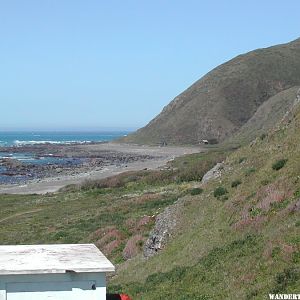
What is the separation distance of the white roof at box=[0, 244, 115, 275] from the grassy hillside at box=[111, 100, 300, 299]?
13.8ft

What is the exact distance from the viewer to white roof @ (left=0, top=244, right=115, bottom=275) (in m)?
12.4

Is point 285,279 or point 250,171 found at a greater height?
point 250,171

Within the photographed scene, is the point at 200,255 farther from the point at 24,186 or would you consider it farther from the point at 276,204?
Answer: the point at 24,186

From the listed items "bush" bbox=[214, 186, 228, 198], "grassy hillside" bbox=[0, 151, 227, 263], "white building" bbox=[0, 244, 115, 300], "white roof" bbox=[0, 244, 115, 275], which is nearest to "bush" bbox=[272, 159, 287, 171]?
"bush" bbox=[214, 186, 228, 198]

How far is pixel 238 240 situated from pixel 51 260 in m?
9.08

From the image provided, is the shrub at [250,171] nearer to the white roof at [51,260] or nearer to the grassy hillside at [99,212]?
the grassy hillside at [99,212]

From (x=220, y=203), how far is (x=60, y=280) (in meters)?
15.3

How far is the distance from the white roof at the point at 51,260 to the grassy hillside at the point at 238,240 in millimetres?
4212

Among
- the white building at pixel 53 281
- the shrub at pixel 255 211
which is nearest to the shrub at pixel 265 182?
the shrub at pixel 255 211

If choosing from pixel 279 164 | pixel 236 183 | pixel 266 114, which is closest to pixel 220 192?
pixel 236 183

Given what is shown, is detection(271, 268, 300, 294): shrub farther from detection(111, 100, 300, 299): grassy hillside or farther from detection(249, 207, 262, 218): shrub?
detection(249, 207, 262, 218): shrub

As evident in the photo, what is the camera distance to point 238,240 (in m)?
20.8

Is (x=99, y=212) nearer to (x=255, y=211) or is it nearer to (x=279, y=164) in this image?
(x=279, y=164)

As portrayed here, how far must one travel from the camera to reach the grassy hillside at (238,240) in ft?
54.6
